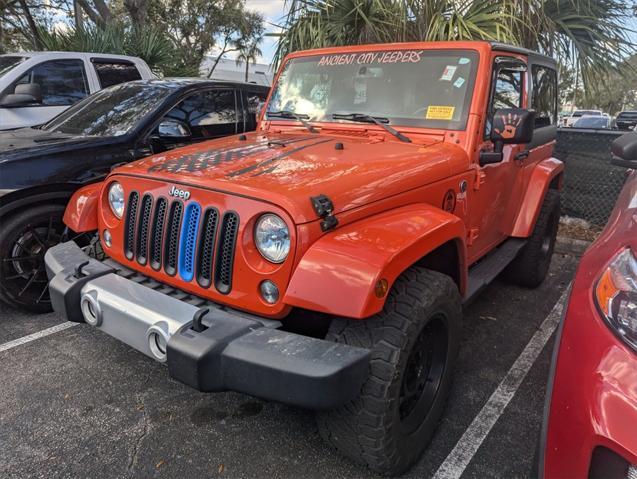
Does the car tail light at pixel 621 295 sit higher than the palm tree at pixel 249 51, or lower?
lower

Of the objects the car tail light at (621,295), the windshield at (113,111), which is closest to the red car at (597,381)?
the car tail light at (621,295)

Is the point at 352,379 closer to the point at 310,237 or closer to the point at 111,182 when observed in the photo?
the point at 310,237

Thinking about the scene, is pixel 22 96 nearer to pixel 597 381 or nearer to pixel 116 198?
pixel 116 198

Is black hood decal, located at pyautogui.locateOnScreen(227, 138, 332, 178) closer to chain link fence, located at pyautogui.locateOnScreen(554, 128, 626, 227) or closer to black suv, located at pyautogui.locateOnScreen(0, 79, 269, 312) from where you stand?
black suv, located at pyautogui.locateOnScreen(0, 79, 269, 312)

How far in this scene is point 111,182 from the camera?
266 cm

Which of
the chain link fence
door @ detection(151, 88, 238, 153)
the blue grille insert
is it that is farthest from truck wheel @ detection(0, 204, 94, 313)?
the chain link fence

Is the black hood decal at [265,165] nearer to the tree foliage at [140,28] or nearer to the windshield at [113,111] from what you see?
the windshield at [113,111]

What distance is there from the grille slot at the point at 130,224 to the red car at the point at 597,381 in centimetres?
202

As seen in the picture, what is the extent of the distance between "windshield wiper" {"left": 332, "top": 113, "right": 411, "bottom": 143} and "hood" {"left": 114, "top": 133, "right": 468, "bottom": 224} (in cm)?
7

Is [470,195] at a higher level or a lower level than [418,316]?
higher

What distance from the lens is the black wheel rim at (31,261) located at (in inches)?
138

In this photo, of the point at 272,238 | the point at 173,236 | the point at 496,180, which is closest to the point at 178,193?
the point at 173,236

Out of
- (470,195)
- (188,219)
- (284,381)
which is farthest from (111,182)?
(470,195)

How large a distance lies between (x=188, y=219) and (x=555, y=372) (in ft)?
5.31
